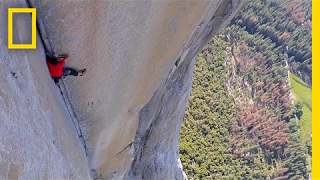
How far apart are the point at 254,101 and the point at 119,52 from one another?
25.0 meters

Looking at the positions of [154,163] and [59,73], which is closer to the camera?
[59,73]

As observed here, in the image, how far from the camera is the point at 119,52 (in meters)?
6.29

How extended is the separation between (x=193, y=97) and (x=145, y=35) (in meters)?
19.4

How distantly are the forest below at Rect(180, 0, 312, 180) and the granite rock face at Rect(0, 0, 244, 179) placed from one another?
14.0 m

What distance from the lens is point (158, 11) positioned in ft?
20.3

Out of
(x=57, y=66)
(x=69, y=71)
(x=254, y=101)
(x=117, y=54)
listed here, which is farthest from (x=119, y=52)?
(x=254, y=101)

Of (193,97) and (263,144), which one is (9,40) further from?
(263,144)

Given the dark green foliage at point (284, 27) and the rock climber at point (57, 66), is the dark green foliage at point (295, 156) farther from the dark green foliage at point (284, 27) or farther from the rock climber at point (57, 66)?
the rock climber at point (57, 66)

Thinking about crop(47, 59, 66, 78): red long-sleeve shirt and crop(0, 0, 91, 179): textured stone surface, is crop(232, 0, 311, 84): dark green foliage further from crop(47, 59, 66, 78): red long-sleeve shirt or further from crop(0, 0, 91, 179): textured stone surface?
crop(0, 0, 91, 179): textured stone surface

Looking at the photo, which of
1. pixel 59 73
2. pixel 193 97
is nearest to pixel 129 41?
pixel 59 73

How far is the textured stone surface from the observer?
4.57 metres

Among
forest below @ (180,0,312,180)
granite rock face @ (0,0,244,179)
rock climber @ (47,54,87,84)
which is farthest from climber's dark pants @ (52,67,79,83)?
forest below @ (180,0,312,180)

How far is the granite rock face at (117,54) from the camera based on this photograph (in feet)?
18.2

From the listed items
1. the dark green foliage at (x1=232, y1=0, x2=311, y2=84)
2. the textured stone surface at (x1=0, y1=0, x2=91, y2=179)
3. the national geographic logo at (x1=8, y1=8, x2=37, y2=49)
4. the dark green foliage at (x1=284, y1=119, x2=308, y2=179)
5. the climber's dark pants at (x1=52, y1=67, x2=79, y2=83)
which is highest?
the dark green foliage at (x1=232, y1=0, x2=311, y2=84)
